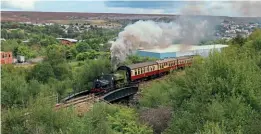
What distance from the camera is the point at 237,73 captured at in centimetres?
1566

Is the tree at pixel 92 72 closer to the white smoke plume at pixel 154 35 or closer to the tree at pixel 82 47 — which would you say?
the white smoke plume at pixel 154 35

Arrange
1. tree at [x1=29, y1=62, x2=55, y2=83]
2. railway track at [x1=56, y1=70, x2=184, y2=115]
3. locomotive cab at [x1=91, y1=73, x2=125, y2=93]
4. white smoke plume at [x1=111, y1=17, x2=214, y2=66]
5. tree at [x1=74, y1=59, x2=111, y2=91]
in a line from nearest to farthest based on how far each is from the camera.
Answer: railway track at [x1=56, y1=70, x2=184, y2=115]
locomotive cab at [x1=91, y1=73, x2=125, y2=93]
tree at [x1=74, y1=59, x2=111, y2=91]
white smoke plume at [x1=111, y1=17, x2=214, y2=66]
tree at [x1=29, y1=62, x2=55, y2=83]

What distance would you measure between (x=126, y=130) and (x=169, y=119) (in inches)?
91.4

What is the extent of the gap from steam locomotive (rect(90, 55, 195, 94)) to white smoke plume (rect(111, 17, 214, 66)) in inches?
115

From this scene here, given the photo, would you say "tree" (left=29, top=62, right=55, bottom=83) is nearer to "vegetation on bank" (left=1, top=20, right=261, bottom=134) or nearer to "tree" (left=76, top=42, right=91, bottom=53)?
"vegetation on bank" (left=1, top=20, right=261, bottom=134)

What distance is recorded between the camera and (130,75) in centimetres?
2648

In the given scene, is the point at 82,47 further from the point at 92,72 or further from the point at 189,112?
the point at 189,112

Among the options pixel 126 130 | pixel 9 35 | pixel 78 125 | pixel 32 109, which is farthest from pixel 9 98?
pixel 9 35

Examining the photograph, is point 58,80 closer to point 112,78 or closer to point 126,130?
point 112,78

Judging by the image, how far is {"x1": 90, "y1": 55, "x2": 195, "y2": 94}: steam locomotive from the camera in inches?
985

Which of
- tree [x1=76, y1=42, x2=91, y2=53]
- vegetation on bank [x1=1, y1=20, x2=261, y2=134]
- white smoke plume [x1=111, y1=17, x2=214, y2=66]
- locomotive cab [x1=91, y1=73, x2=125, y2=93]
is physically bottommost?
tree [x1=76, y1=42, x2=91, y2=53]

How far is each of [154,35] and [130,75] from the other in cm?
937

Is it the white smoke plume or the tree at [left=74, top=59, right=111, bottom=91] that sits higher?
the white smoke plume

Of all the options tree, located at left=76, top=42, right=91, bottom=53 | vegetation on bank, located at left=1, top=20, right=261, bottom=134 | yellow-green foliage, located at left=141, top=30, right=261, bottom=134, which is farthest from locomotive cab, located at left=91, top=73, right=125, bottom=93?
tree, located at left=76, top=42, right=91, bottom=53
